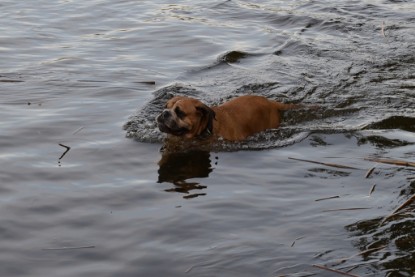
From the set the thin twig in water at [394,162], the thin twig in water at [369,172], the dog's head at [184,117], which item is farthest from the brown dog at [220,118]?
the thin twig in water at [369,172]

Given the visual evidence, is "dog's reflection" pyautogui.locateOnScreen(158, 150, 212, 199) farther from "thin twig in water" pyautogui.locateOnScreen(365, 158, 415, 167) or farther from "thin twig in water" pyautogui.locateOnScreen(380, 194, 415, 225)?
"thin twig in water" pyautogui.locateOnScreen(380, 194, 415, 225)

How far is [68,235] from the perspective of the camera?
6520mm

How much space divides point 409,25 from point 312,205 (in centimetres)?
776

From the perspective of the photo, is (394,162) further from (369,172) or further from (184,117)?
(184,117)

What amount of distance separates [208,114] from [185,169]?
739mm

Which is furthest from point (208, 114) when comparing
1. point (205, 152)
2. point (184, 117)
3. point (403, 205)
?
point (403, 205)

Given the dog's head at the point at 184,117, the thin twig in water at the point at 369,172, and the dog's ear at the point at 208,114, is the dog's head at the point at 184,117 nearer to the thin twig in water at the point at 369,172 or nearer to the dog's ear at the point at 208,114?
the dog's ear at the point at 208,114

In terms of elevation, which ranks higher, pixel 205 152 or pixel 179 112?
pixel 179 112

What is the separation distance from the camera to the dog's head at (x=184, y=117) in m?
8.73

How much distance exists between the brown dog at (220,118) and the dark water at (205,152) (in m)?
0.20

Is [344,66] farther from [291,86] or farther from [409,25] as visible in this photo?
[409,25]

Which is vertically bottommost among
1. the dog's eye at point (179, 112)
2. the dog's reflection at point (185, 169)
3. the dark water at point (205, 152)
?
the dog's reflection at point (185, 169)

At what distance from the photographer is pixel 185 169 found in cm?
841

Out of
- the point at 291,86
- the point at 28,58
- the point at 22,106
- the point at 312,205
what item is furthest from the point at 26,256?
the point at 28,58
